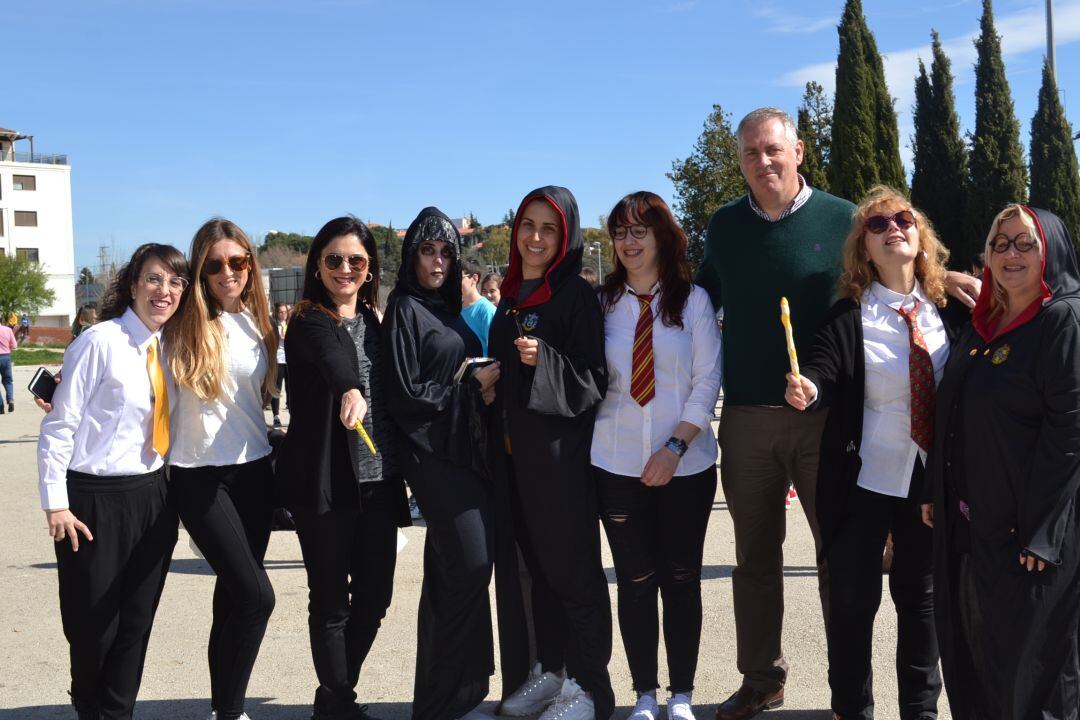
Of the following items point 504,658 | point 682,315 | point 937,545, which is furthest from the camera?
point 504,658

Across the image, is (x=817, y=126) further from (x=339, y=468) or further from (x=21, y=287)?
(x=21, y=287)

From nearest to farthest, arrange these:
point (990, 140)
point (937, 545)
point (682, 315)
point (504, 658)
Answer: point (937, 545) < point (682, 315) < point (504, 658) < point (990, 140)

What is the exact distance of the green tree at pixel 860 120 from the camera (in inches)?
945

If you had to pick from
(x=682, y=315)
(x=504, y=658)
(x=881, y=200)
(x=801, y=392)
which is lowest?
(x=504, y=658)

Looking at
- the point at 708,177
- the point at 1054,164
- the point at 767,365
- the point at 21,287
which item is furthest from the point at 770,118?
the point at 21,287

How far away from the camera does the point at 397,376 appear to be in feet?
12.1

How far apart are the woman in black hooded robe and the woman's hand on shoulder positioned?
1.20 m

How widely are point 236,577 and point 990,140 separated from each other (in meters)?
27.8

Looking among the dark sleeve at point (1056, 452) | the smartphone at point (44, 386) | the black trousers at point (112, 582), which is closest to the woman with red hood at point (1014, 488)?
the dark sleeve at point (1056, 452)

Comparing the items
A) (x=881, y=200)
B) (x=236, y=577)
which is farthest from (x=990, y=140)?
(x=236, y=577)

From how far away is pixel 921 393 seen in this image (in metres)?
3.54

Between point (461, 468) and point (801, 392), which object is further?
point (461, 468)

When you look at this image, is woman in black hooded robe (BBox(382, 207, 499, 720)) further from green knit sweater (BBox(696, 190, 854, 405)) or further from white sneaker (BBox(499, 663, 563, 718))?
green knit sweater (BBox(696, 190, 854, 405))

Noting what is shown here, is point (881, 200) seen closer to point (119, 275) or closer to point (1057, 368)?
point (1057, 368)
